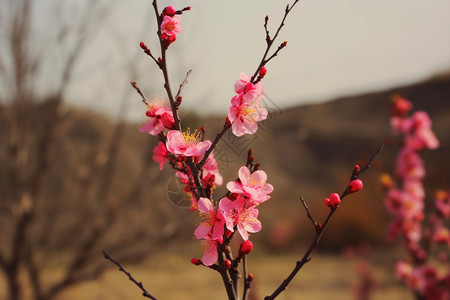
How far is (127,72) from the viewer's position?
3.79 meters

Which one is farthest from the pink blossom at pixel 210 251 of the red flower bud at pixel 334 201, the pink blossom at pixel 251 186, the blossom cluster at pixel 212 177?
the red flower bud at pixel 334 201

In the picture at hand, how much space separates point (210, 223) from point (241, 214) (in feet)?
0.18

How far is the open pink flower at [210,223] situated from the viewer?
2.24ft

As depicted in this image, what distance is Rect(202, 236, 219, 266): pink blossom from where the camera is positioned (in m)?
0.71

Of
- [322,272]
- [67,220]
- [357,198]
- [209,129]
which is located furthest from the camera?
[357,198]

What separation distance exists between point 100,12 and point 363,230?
30.5 feet

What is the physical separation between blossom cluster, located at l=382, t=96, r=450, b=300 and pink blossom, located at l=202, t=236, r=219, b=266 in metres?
1.94

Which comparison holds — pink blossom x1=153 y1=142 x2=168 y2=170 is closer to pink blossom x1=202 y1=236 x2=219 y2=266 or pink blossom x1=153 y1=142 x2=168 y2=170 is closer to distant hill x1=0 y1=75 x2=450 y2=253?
pink blossom x1=202 y1=236 x2=219 y2=266

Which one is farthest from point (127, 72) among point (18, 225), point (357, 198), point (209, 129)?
point (357, 198)

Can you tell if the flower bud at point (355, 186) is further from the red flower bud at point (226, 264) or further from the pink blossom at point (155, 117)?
the pink blossom at point (155, 117)

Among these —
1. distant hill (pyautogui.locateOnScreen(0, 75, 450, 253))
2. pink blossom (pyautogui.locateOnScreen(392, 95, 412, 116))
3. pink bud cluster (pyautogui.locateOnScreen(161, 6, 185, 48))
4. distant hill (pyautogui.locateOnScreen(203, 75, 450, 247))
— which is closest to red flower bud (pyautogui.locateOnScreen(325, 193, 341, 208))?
pink bud cluster (pyautogui.locateOnScreen(161, 6, 185, 48))

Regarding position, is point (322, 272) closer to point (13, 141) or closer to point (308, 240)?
point (308, 240)

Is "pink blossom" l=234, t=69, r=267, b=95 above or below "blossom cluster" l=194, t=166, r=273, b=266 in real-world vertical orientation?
above

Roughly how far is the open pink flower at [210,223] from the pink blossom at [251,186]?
2.0 inches
